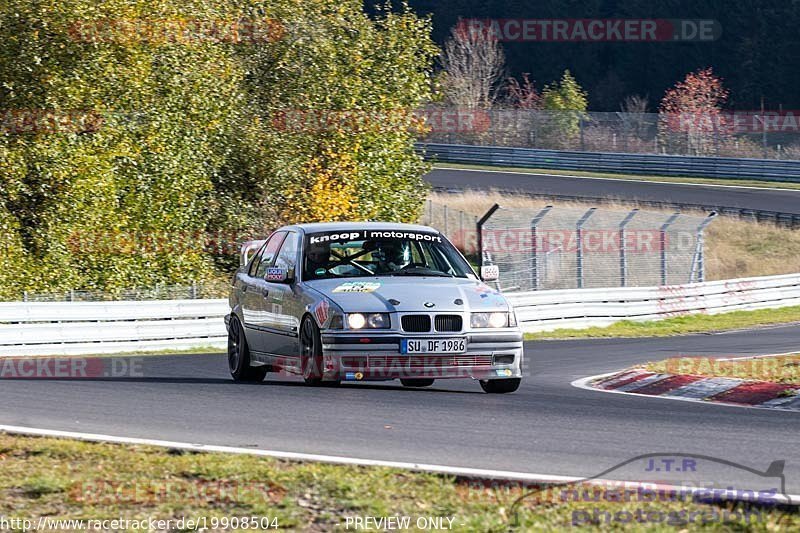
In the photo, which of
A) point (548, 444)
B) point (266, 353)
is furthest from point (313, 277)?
point (548, 444)

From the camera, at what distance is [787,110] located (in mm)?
76688

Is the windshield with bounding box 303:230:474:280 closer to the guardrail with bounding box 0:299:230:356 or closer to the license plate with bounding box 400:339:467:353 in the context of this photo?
the license plate with bounding box 400:339:467:353

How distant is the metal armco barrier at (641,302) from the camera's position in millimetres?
24750

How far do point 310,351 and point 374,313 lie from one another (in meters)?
0.77

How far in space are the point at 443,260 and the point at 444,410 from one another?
109 inches

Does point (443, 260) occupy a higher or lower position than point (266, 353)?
higher

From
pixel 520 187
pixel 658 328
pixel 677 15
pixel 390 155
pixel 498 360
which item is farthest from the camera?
pixel 677 15

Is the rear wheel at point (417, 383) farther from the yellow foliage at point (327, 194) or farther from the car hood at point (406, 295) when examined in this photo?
the yellow foliage at point (327, 194)

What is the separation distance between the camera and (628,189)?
158 feet

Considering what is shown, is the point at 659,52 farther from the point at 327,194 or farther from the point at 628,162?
the point at 327,194

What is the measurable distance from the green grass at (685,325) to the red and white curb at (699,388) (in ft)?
31.3

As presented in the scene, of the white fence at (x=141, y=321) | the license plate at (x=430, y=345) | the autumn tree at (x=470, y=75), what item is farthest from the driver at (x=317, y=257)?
the autumn tree at (x=470, y=75)

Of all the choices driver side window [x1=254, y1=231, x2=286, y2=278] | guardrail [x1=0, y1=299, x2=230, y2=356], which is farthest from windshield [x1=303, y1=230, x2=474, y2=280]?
guardrail [x1=0, y1=299, x2=230, y2=356]

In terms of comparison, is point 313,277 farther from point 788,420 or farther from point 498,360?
point 788,420
